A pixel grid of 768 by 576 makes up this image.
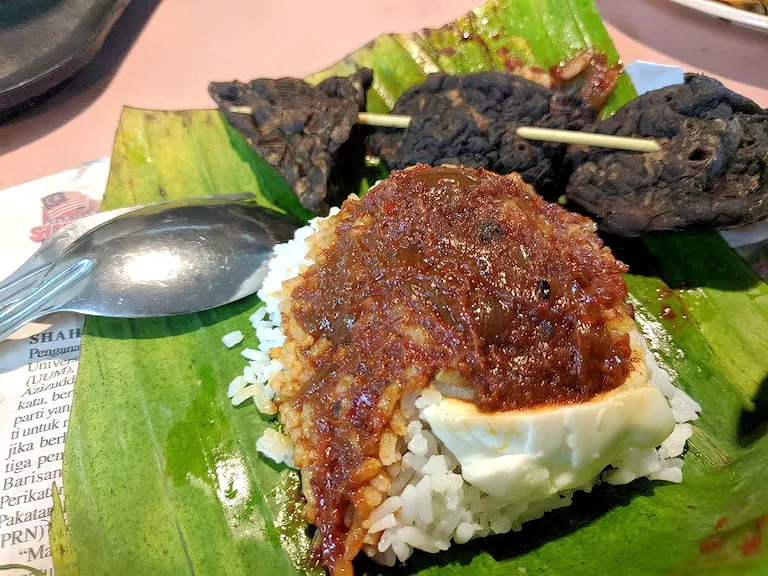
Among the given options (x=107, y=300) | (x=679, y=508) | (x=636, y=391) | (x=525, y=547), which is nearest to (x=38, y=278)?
(x=107, y=300)

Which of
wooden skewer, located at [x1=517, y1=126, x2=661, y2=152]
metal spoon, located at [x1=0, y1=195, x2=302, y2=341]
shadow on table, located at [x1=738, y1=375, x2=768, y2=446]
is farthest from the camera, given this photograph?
wooden skewer, located at [x1=517, y1=126, x2=661, y2=152]

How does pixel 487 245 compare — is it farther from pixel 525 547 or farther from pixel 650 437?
pixel 525 547

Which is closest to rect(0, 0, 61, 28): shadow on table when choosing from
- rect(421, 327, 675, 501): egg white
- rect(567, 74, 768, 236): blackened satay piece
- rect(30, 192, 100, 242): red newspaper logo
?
rect(30, 192, 100, 242): red newspaper logo

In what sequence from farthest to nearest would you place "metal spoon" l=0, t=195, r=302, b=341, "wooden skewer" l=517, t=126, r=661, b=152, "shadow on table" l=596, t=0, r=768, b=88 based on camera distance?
"shadow on table" l=596, t=0, r=768, b=88
"wooden skewer" l=517, t=126, r=661, b=152
"metal spoon" l=0, t=195, r=302, b=341

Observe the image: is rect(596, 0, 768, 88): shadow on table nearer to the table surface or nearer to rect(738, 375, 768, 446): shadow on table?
the table surface

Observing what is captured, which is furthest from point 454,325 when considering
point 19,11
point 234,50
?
point 19,11

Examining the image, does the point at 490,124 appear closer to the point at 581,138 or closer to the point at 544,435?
the point at 581,138
